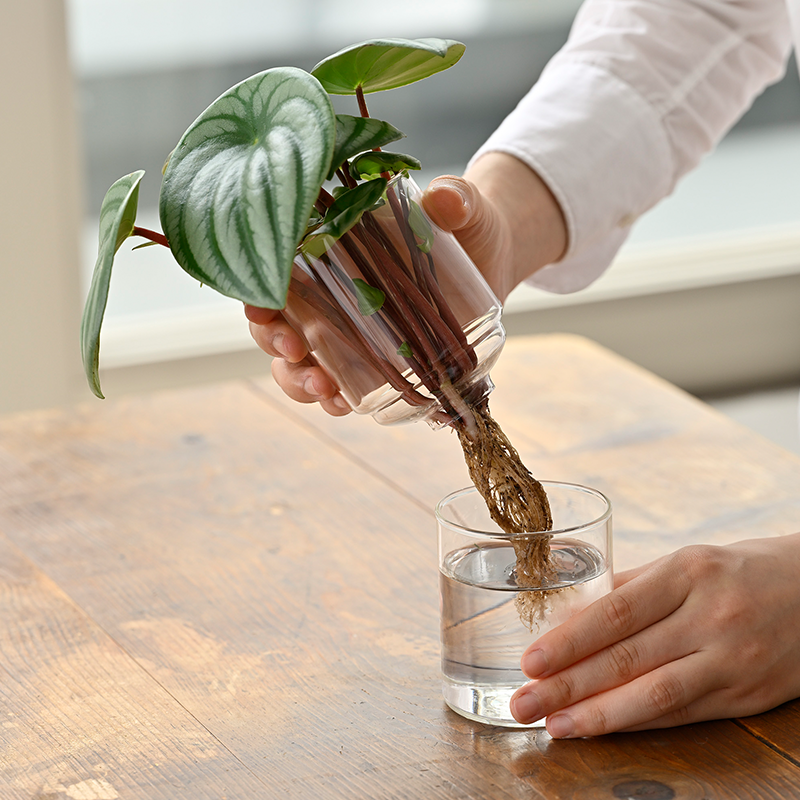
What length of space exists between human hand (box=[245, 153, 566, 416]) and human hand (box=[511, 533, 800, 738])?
23cm

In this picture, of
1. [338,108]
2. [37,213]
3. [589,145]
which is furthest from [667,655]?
[338,108]

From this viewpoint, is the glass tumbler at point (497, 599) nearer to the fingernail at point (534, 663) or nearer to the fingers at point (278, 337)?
the fingernail at point (534, 663)

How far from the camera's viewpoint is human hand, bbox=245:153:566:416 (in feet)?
2.37

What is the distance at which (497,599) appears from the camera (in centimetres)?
65

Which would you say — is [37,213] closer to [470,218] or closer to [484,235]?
[484,235]

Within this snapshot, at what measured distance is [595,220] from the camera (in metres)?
1.05

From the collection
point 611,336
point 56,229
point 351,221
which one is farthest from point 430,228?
point 611,336

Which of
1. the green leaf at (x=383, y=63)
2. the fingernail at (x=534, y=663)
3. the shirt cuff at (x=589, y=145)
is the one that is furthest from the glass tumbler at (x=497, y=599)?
the shirt cuff at (x=589, y=145)

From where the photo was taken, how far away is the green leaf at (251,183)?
20.2 inches

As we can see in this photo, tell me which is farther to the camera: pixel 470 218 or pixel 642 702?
pixel 470 218

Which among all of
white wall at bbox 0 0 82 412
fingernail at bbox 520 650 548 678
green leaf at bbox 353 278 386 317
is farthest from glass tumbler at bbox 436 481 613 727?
white wall at bbox 0 0 82 412

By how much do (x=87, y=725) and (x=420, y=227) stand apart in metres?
0.35

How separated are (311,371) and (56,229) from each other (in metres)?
1.49

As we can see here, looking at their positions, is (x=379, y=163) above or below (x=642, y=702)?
above
